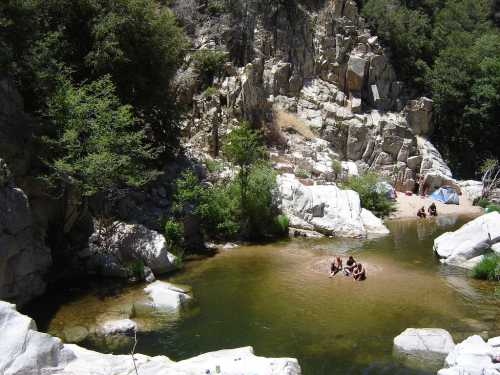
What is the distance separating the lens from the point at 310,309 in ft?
60.2

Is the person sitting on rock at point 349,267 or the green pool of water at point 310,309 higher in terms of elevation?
the person sitting on rock at point 349,267

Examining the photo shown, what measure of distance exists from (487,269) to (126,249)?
1542 cm

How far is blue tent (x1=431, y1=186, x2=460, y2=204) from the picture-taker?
41094mm

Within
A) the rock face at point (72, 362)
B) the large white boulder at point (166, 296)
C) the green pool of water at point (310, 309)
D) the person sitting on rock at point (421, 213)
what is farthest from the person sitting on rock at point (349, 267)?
the person sitting on rock at point (421, 213)

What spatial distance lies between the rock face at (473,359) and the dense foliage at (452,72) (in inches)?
Answer: 1533

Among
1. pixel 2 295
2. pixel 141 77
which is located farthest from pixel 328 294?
pixel 141 77

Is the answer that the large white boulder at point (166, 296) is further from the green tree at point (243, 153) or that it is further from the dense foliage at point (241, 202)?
the green tree at point (243, 153)

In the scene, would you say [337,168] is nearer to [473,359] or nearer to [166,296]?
[166,296]

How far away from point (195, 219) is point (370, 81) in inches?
1129

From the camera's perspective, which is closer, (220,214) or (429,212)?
(220,214)

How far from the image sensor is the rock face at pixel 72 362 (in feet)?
34.0

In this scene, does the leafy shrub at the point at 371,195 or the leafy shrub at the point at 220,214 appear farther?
the leafy shrub at the point at 371,195

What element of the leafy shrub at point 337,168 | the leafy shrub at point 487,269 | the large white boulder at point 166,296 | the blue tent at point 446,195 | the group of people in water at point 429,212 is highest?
the leafy shrub at point 337,168

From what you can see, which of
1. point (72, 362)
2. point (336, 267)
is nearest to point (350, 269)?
point (336, 267)
